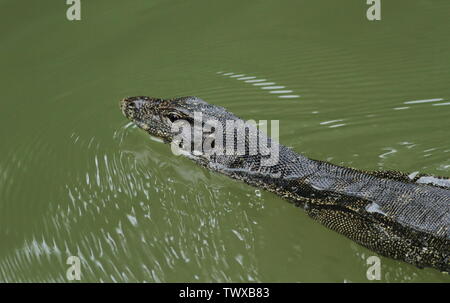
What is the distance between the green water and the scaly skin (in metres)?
0.16

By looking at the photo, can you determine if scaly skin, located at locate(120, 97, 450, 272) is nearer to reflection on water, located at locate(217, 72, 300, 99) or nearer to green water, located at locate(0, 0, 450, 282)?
green water, located at locate(0, 0, 450, 282)

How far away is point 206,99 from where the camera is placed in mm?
5621

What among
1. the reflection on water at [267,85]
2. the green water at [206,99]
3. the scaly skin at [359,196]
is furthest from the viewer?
the reflection on water at [267,85]

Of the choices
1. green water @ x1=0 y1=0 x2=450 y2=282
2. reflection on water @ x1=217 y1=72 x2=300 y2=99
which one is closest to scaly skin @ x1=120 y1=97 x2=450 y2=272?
green water @ x1=0 y1=0 x2=450 y2=282

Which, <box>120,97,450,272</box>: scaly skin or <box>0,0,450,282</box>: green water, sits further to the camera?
<box>0,0,450,282</box>: green water

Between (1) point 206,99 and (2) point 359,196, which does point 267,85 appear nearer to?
(1) point 206,99

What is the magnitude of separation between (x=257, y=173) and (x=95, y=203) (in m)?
1.41

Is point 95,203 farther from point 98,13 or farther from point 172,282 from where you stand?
point 98,13

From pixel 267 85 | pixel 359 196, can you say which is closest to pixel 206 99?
pixel 267 85

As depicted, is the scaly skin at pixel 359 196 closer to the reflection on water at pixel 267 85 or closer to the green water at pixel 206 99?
the green water at pixel 206 99

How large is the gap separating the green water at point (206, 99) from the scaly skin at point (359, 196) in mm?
164

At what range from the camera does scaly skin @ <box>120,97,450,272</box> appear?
11.7ft

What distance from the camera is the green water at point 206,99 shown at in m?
4.05

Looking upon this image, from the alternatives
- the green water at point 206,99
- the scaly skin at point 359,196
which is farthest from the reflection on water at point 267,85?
the scaly skin at point 359,196
